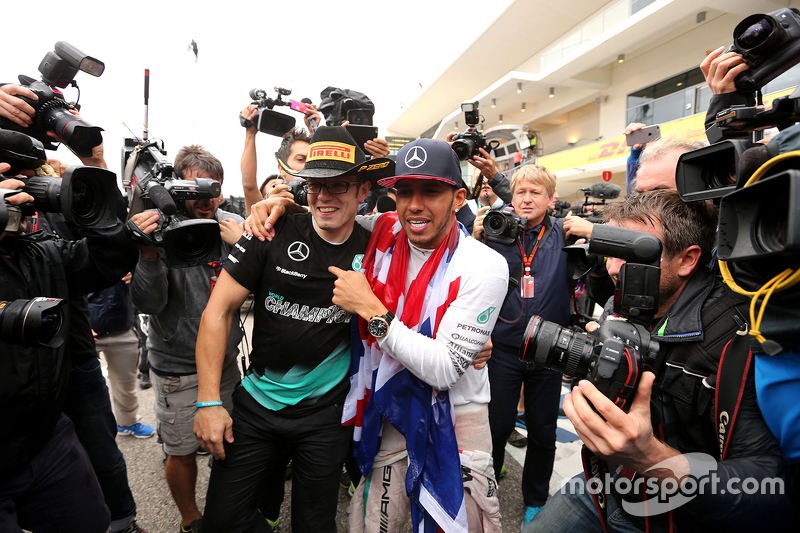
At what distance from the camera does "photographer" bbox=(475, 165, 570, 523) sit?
256 centimetres

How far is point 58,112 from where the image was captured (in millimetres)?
1854

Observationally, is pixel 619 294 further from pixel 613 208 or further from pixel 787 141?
pixel 613 208

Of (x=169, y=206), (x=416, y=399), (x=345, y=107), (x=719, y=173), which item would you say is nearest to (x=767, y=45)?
(x=719, y=173)

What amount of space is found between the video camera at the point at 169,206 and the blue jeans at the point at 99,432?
1027 mm

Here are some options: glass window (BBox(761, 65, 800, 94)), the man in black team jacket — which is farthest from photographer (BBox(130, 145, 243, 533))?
glass window (BBox(761, 65, 800, 94))

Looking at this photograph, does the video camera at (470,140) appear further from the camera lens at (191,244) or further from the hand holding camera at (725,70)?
the camera lens at (191,244)

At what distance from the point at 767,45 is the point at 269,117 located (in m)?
2.92

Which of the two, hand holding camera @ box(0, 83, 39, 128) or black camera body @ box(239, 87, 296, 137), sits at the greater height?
black camera body @ box(239, 87, 296, 137)

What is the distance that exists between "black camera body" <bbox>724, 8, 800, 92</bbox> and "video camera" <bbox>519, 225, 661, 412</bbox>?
859mm

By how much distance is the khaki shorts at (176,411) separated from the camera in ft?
7.39

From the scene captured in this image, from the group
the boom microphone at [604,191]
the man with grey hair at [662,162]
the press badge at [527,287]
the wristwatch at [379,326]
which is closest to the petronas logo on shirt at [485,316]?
the wristwatch at [379,326]

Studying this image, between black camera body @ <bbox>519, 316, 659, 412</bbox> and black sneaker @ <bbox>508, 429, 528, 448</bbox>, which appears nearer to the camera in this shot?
black camera body @ <bbox>519, 316, 659, 412</bbox>

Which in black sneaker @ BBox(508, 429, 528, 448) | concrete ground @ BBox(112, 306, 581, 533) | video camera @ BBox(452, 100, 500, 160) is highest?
video camera @ BBox(452, 100, 500, 160)

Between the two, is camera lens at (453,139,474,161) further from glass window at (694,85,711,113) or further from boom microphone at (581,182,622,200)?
glass window at (694,85,711,113)
